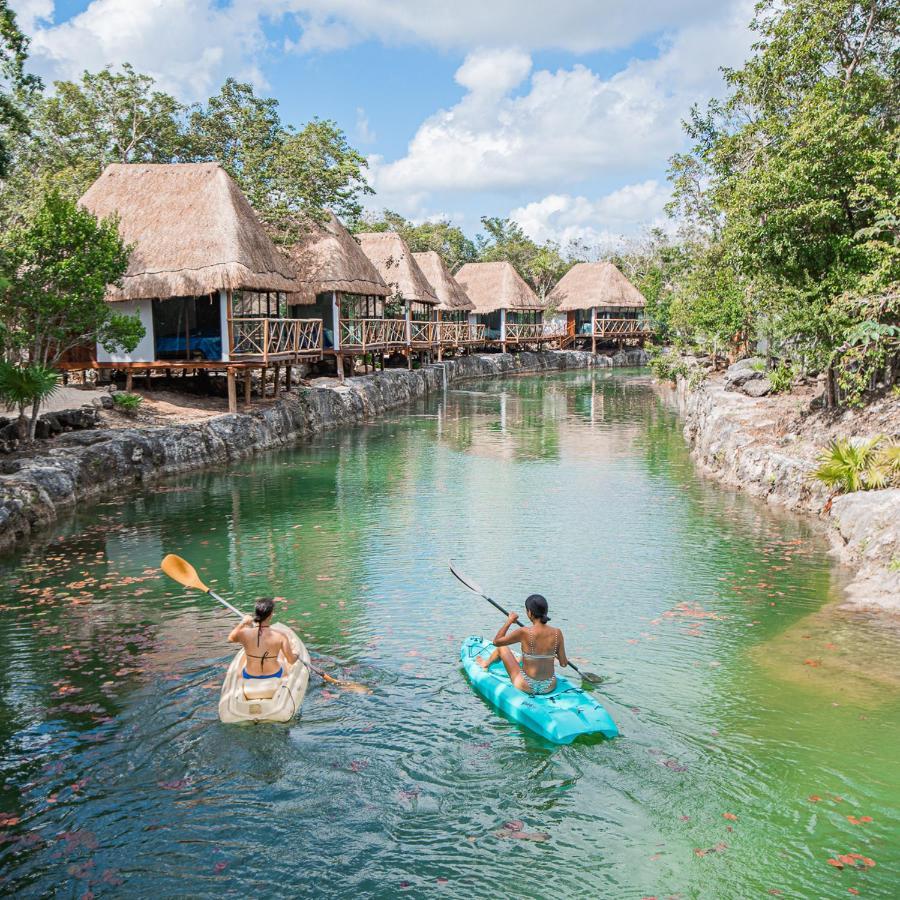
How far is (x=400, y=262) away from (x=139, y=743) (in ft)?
110

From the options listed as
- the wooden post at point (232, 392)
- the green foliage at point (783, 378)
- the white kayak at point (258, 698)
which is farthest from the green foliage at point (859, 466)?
the wooden post at point (232, 392)

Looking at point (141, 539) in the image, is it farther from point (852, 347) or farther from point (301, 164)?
point (301, 164)

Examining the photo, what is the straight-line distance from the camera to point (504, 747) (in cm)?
736

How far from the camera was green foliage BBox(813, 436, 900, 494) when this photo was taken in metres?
13.3

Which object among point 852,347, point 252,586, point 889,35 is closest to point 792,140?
point 852,347

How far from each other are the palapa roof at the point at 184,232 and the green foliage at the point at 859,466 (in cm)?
1498

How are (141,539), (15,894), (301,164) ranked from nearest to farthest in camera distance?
(15,894) < (141,539) < (301,164)

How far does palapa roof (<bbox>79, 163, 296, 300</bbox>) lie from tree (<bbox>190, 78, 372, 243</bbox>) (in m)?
4.98

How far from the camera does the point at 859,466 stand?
1386 cm

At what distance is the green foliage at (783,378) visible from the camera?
21.8m

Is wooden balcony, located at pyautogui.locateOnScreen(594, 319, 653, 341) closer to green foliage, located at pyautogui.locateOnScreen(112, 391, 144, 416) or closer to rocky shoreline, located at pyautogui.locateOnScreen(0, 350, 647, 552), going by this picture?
rocky shoreline, located at pyautogui.locateOnScreen(0, 350, 647, 552)

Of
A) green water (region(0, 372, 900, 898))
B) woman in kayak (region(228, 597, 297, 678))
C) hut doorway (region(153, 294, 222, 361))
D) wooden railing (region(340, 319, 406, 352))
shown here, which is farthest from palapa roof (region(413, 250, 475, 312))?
woman in kayak (region(228, 597, 297, 678))

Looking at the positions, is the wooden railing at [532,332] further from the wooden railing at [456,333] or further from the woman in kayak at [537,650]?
the woman in kayak at [537,650]

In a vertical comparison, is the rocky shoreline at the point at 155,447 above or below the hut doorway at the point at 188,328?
below
